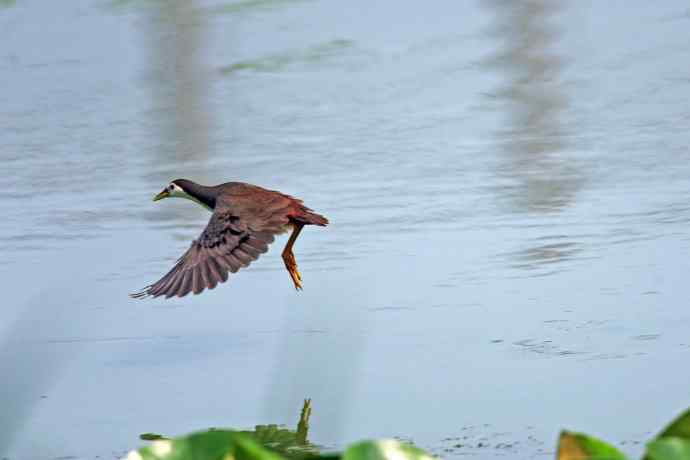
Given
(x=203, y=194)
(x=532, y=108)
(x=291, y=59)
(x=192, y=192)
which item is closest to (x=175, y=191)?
(x=192, y=192)

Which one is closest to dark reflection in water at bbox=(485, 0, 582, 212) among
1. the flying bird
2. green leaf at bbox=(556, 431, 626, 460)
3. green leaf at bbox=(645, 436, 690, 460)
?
the flying bird

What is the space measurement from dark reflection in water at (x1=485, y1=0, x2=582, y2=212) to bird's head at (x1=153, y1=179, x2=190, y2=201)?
1479mm

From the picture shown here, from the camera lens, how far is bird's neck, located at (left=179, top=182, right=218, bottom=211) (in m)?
6.38

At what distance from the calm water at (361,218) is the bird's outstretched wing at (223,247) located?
170mm

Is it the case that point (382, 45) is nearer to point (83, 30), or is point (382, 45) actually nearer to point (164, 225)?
point (83, 30)

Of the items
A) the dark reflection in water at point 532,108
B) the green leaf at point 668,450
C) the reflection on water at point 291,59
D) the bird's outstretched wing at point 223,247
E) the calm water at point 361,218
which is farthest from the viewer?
the reflection on water at point 291,59

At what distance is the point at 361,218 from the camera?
6.70 metres

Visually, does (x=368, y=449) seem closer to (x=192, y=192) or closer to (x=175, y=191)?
(x=192, y=192)

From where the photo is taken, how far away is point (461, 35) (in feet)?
31.4

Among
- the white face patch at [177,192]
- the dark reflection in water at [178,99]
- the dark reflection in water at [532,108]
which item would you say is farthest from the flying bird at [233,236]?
the dark reflection in water at [532,108]

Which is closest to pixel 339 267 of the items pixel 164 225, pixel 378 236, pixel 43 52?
pixel 378 236

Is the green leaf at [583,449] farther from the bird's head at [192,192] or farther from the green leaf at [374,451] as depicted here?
the bird's head at [192,192]

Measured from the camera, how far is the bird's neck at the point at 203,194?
6383 mm

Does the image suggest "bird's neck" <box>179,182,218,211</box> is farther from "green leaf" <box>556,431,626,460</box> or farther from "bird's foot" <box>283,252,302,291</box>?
"green leaf" <box>556,431,626,460</box>
